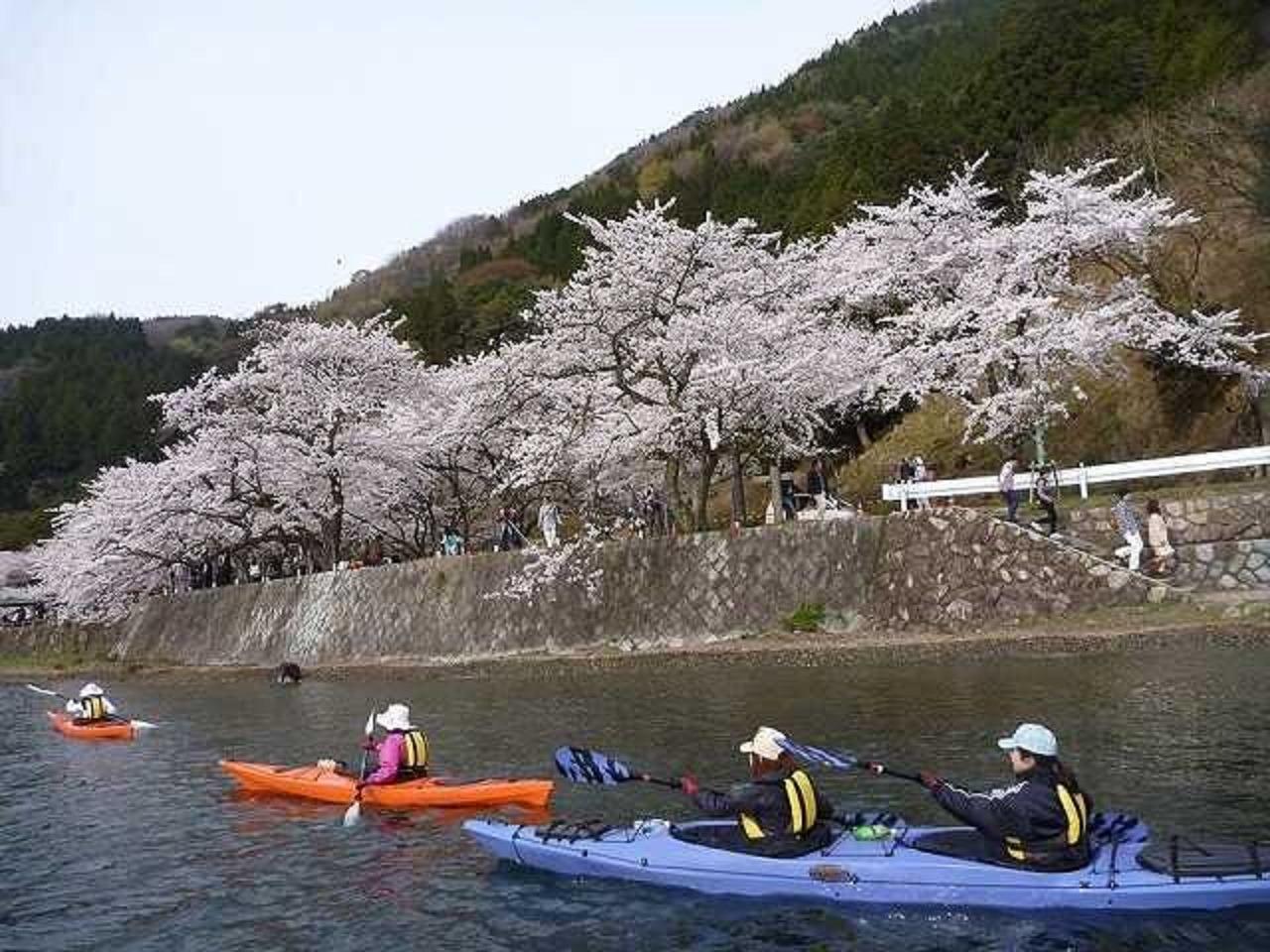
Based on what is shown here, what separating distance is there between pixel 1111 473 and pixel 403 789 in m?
15.2

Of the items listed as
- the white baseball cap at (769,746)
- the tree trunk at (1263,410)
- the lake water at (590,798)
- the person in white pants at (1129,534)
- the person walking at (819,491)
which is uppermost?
the tree trunk at (1263,410)

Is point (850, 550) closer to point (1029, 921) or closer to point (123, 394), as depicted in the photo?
point (1029, 921)

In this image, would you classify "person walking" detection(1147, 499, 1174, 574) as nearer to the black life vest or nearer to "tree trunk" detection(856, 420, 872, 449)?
"tree trunk" detection(856, 420, 872, 449)

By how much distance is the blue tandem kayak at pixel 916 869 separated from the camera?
8227 mm

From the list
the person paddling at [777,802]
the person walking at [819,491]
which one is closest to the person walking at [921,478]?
the person walking at [819,491]

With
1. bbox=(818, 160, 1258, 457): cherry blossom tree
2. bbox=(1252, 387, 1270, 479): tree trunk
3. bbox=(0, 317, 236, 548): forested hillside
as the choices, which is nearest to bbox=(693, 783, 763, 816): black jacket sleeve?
bbox=(818, 160, 1258, 457): cherry blossom tree

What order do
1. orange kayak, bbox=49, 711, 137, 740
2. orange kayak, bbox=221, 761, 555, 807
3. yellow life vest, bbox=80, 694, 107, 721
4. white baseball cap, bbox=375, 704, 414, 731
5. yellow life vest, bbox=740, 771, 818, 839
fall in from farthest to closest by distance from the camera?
yellow life vest, bbox=80, 694, 107, 721, orange kayak, bbox=49, 711, 137, 740, white baseball cap, bbox=375, 704, 414, 731, orange kayak, bbox=221, 761, 555, 807, yellow life vest, bbox=740, 771, 818, 839

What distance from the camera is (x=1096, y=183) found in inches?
1291

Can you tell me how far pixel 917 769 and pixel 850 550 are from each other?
1154 cm

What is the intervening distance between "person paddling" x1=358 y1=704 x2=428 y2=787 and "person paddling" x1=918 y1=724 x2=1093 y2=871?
724 centimetres

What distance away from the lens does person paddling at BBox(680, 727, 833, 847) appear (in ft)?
31.1

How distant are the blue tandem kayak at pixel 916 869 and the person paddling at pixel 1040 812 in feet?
0.41

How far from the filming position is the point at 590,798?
1347 centimetres

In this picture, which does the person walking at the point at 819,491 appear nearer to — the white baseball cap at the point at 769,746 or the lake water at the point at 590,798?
the lake water at the point at 590,798
